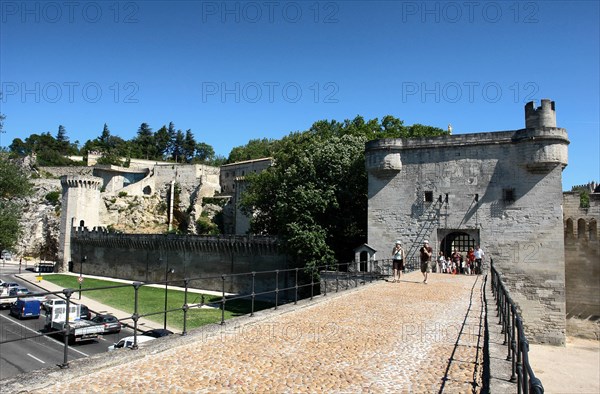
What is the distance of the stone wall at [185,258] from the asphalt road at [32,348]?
10.6 metres

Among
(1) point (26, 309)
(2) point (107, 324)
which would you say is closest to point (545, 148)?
(2) point (107, 324)

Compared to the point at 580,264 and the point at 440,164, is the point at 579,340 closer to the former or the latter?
the point at 580,264

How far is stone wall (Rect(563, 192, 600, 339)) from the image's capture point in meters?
24.0

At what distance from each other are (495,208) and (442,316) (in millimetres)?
14446

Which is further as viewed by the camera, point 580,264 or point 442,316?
point 580,264

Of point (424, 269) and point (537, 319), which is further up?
point (424, 269)

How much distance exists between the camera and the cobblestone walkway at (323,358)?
4.83 meters

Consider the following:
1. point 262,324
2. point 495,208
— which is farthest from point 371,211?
point 262,324

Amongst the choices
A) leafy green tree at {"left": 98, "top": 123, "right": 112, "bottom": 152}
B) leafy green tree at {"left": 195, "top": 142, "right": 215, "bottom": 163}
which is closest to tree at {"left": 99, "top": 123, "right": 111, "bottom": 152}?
leafy green tree at {"left": 98, "top": 123, "right": 112, "bottom": 152}

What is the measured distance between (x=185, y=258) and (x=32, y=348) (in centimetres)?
1700

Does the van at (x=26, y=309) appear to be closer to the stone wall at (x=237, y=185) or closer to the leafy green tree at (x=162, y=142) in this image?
the stone wall at (x=237, y=185)

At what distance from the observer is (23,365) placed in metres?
16.3

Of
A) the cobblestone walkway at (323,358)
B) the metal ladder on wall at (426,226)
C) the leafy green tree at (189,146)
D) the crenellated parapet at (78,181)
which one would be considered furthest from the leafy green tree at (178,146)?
the cobblestone walkway at (323,358)

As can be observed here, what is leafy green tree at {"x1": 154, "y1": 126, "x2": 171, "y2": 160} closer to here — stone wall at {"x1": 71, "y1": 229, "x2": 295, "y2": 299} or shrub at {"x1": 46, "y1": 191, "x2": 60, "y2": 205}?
shrub at {"x1": 46, "y1": 191, "x2": 60, "y2": 205}
